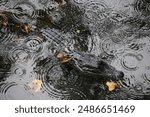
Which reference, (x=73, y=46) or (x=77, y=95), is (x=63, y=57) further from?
(x=77, y=95)

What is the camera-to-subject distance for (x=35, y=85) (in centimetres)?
298

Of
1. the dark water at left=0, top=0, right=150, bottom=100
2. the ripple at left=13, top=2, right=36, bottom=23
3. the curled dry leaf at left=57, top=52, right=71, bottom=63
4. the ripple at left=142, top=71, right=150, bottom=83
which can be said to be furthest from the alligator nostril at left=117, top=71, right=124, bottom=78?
the ripple at left=13, top=2, right=36, bottom=23

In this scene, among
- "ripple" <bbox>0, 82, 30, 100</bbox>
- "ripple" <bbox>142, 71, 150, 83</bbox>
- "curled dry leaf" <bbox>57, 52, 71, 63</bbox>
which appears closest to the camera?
"ripple" <bbox>0, 82, 30, 100</bbox>

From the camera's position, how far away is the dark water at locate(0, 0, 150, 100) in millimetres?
2979

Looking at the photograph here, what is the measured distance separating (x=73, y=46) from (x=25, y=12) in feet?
2.37

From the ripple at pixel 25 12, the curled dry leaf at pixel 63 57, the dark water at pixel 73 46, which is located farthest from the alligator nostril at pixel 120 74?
the ripple at pixel 25 12

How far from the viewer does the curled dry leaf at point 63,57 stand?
3.12 meters

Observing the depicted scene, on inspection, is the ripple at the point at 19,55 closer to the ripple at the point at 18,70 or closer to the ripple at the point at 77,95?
the ripple at the point at 18,70

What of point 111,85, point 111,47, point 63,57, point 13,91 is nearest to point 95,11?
point 111,47

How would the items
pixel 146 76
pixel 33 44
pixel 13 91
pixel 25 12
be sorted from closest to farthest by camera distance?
pixel 13 91, pixel 146 76, pixel 33 44, pixel 25 12

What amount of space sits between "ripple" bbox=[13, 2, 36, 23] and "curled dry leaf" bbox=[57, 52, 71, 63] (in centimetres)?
58

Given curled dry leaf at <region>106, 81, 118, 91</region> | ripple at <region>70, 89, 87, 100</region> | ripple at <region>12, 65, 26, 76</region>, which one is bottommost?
ripple at <region>70, 89, 87, 100</region>

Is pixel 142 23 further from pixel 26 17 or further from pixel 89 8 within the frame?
pixel 26 17

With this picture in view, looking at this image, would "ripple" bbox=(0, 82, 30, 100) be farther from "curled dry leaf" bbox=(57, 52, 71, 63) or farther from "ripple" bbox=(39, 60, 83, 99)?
"curled dry leaf" bbox=(57, 52, 71, 63)
